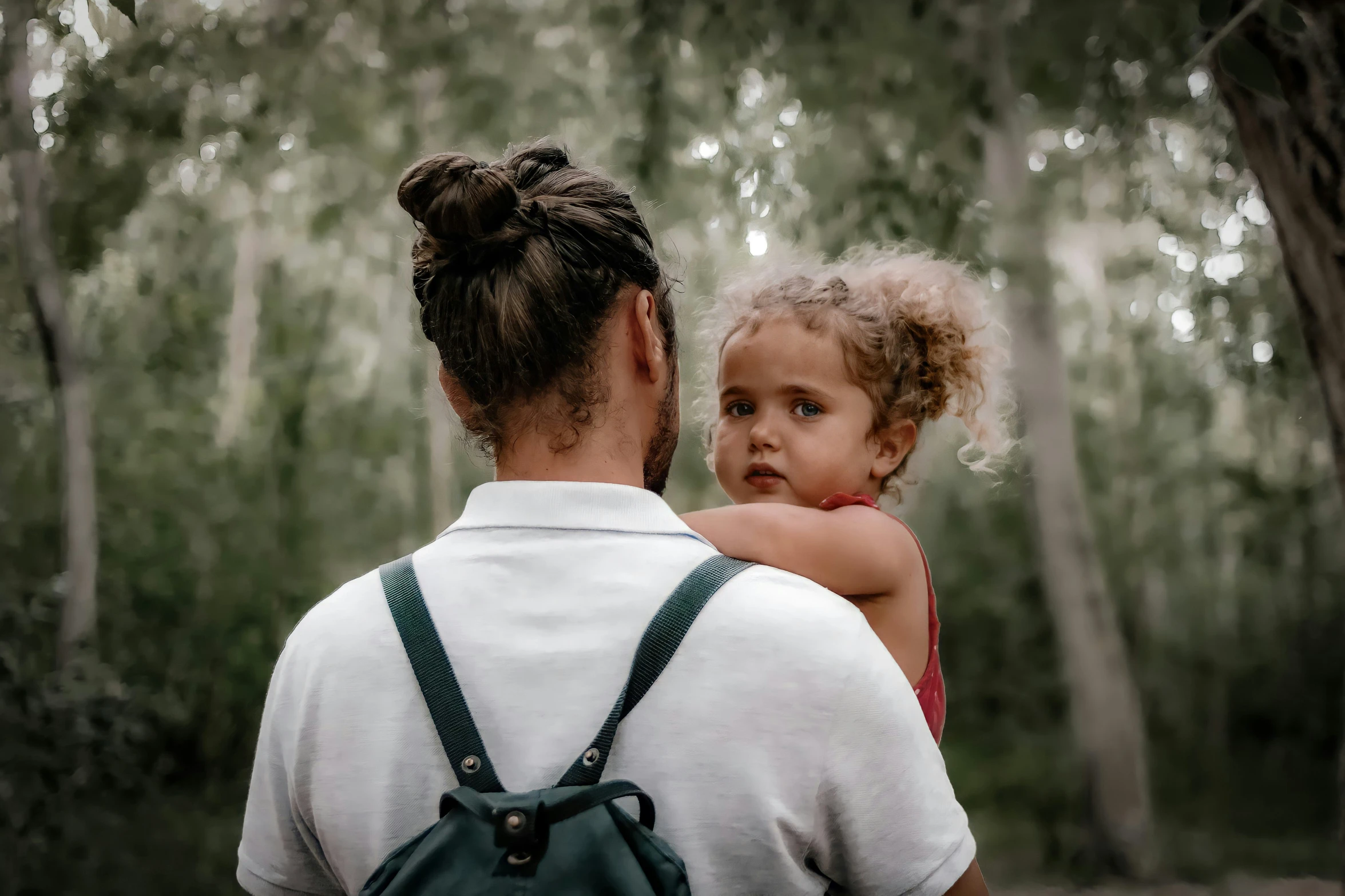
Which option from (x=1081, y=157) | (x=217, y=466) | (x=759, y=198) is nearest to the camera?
(x=759, y=198)

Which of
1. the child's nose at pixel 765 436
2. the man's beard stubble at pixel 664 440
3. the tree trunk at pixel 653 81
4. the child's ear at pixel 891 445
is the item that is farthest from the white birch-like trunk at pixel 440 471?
the man's beard stubble at pixel 664 440

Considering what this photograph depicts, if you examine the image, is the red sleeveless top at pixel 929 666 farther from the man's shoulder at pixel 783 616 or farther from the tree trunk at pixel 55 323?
the tree trunk at pixel 55 323

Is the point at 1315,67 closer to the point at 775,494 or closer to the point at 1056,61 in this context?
the point at 775,494

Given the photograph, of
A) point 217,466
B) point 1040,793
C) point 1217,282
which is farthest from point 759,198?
point 217,466

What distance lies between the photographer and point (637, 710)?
915 millimetres

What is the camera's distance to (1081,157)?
7.56 metres

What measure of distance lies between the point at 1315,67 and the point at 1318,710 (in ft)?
23.1

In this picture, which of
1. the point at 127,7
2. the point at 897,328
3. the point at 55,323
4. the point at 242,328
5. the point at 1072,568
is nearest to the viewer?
the point at 127,7

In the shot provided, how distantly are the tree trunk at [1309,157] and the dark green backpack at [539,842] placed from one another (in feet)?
7.03

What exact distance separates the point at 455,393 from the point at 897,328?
104 cm

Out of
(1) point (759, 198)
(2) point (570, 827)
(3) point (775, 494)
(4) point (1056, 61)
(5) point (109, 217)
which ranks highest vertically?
(5) point (109, 217)

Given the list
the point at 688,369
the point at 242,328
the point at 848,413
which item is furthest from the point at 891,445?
the point at 242,328

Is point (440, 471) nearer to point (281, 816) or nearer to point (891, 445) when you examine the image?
point (891, 445)

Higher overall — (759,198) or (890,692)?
(759,198)
